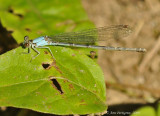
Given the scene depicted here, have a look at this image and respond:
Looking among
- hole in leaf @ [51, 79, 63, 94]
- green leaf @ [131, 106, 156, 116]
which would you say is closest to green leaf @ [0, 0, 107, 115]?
hole in leaf @ [51, 79, 63, 94]

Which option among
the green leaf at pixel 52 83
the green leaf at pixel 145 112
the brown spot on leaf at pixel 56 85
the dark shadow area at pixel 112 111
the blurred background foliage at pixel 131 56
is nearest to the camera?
the green leaf at pixel 52 83

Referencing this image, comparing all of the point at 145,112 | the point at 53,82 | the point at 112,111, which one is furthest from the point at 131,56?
the point at 53,82

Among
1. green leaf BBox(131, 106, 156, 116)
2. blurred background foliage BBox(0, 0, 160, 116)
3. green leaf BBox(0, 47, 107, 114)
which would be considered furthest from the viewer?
blurred background foliage BBox(0, 0, 160, 116)

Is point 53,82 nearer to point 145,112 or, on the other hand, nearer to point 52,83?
point 52,83

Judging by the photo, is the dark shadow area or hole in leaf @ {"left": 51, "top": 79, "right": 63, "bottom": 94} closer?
hole in leaf @ {"left": 51, "top": 79, "right": 63, "bottom": 94}

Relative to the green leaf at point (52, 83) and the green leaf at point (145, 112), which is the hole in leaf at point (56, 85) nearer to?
the green leaf at point (52, 83)

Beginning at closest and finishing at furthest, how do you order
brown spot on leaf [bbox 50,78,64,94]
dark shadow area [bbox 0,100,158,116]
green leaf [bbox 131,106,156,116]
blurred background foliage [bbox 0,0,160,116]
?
brown spot on leaf [bbox 50,78,64,94], green leaf [bbox 131,106,156,116], dark shadow area [bbox 0,100,158,116], blurred background foliage [bbox 0,0,160,116]

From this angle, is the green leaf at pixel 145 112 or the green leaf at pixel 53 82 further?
the green leaf at pixel 145 112

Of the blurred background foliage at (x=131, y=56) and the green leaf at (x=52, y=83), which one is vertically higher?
the blurred background foliage at (x=131, y=56)

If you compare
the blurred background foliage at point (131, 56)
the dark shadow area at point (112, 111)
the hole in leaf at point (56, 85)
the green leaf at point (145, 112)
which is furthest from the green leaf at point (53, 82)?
the dark shadow area at point (112, 111)

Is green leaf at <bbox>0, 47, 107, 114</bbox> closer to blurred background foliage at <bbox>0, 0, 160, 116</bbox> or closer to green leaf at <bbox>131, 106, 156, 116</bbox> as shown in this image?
green leaf at <bbox>131, 106, 156, 116</bbox>
